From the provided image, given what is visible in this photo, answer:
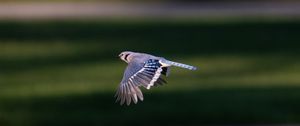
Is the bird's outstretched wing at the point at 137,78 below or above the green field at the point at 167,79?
below

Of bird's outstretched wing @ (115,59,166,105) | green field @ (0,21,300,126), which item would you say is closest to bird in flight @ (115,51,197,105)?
Answer: bird's outstretched wing @ (115,59,166,105)

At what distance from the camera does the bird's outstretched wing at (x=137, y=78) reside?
5.82 metres

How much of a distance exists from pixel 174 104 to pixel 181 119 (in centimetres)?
97

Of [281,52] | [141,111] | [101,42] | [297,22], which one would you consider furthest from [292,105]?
[297,22]

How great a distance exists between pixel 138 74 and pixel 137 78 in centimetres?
4

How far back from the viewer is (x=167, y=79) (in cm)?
1538

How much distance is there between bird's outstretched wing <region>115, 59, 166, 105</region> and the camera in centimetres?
582

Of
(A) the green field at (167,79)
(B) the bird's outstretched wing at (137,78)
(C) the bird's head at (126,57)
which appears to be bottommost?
(B) the bird's outstretched wing at (137,78)

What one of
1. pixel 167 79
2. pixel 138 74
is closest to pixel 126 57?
pixel 138 74

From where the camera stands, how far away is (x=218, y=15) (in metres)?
29.3

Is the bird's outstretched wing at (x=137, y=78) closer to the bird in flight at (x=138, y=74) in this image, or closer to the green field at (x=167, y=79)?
the bird in flight at (x=138, y=74)

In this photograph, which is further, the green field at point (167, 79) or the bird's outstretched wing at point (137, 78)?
the green field at point (167, 79)

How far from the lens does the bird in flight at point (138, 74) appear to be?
5828mm

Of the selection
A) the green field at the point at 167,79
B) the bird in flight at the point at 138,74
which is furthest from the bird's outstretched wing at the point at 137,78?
the green field at the point at 167,79
